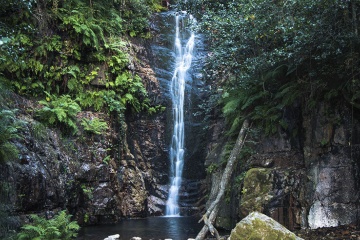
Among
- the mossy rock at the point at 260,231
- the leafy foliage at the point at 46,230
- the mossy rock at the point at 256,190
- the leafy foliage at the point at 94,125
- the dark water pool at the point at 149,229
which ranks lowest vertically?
the dark water pool at the point at 149,229

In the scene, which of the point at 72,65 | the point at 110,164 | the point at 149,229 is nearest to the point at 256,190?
the point at 149,229

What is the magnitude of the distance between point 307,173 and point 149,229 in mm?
5171

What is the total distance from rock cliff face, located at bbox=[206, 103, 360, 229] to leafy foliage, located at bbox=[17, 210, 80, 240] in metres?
4.30

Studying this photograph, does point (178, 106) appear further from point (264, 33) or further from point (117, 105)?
point (264, 33)

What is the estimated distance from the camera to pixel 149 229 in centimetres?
1055

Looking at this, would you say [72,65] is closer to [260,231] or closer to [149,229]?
[149,229]

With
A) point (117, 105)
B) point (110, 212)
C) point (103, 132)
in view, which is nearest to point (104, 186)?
point (110, 212)

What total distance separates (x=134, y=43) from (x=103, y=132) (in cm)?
623

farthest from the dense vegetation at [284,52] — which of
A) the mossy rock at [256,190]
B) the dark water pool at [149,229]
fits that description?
the dark water pool at [149,229]

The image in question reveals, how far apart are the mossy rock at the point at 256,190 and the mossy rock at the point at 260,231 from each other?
2934mm

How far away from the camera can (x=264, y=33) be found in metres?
8.12

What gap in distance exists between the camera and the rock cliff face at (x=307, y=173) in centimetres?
745

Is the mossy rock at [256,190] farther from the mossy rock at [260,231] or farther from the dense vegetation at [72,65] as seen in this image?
the dense vegetation at [72,65]

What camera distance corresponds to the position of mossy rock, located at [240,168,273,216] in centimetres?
823
